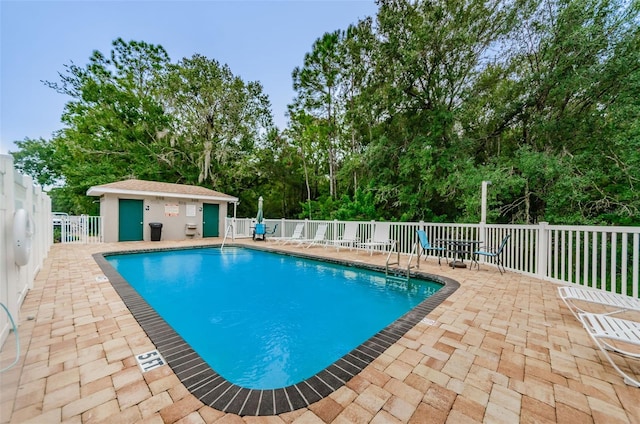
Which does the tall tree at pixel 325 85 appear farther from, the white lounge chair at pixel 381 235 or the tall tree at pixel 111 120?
the tall tree at pixel 111 120

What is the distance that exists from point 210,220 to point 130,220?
352 cm

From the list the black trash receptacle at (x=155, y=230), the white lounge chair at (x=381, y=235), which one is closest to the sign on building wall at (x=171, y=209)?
the black trash receptacle at (x=155, y=230)

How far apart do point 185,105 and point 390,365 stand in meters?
20.5

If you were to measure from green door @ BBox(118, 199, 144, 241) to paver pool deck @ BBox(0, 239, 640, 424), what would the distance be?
30.5 ft

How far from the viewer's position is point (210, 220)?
1378cm

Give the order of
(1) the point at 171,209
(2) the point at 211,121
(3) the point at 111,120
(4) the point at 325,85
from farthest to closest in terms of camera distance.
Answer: (2) the point at 211,121 → (3) the point at 111,120 → (4) the point at 325,85 → (1) the point at 171,209

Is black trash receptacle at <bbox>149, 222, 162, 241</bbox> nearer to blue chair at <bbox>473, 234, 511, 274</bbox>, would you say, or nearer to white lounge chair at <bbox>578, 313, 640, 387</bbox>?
blue chair at <bbox>473, 234, 511, 274</bbox>

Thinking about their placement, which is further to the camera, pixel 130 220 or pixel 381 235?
pixel 130 220

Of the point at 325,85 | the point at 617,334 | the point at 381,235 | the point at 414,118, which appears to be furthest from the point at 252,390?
the point at 325,85

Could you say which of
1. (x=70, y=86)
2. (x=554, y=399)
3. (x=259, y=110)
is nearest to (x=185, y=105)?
(x=259, y=110)

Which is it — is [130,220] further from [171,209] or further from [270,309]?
[270,309]

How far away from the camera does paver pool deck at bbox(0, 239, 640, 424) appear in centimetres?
157

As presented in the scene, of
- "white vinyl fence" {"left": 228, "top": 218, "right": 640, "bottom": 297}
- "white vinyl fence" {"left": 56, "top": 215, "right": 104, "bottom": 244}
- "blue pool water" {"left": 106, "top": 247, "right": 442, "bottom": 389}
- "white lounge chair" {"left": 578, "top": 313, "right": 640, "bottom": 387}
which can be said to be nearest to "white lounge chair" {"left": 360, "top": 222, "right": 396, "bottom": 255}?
"white vinyl fence" {"left": 228, "top": 218, "right": 640, "bottom": 297}

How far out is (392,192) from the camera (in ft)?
38.8
